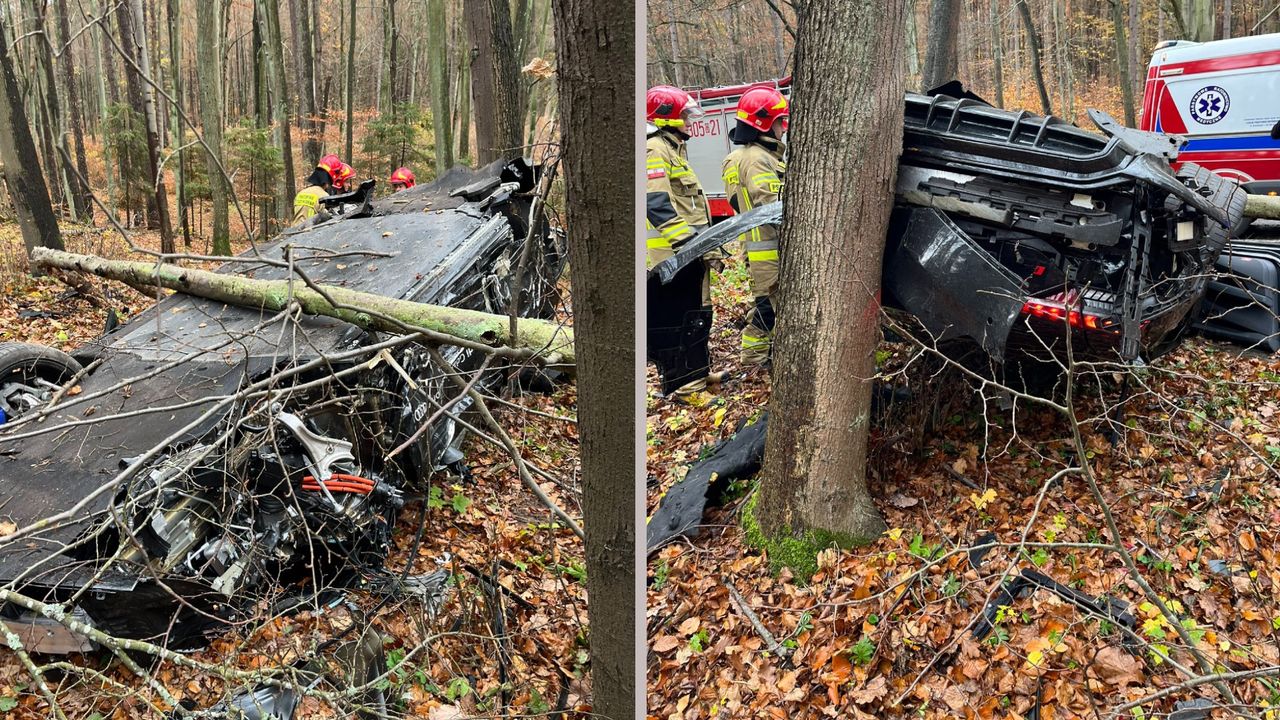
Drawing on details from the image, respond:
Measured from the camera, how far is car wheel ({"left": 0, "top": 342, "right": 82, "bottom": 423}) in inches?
194

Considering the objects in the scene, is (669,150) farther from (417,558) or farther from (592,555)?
(592,555)

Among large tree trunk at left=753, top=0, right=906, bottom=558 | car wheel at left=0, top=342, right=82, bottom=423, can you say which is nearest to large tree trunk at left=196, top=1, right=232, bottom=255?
car wheel at left=0, top=342, right=82, bottom=423

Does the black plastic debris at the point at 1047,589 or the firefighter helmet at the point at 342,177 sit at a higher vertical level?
the firefighter helmet at the point at 342,177


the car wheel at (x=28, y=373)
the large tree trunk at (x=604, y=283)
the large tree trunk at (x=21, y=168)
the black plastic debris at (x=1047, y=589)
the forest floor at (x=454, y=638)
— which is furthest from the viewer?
the large tree trunk at (x=21, y=168)

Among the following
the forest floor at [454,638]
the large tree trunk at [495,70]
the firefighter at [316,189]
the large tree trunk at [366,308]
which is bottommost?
the forest floor at [454,638]

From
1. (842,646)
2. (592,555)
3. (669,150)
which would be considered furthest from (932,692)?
(669,150)

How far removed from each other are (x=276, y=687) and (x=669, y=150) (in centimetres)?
427

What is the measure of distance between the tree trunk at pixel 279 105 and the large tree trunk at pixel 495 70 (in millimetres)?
8696

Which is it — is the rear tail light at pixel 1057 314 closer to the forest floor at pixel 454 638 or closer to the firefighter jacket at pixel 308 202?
the forest floor at pixel 454 638

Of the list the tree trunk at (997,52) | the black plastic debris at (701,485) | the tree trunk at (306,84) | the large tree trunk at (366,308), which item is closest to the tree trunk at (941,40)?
the black plastic debris at (701,485)

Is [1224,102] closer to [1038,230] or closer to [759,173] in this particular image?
[759,173]

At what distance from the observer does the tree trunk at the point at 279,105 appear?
1620 centimetres

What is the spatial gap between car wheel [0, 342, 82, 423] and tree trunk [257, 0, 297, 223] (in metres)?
11.4

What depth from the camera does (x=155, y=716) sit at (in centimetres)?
332
